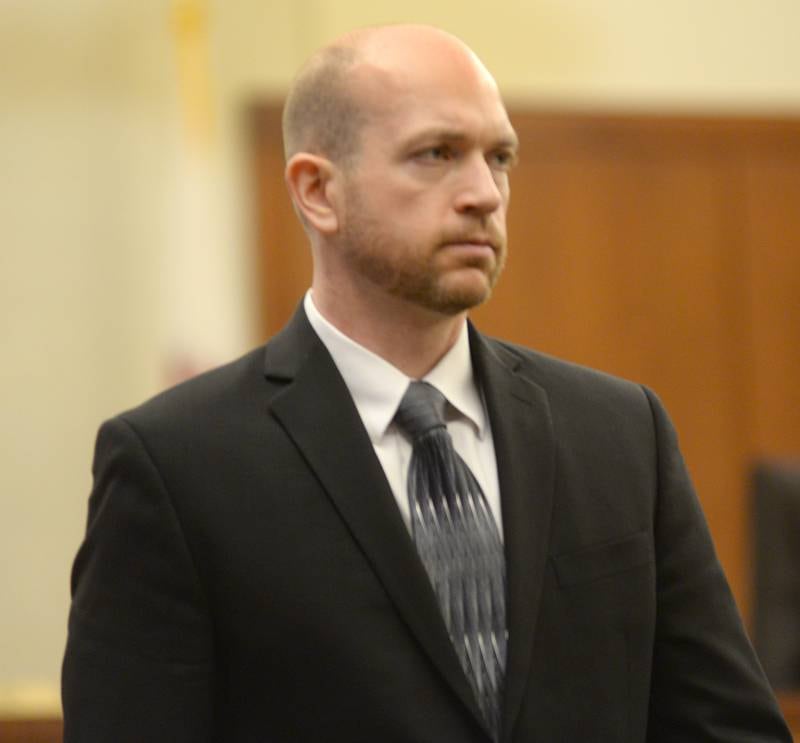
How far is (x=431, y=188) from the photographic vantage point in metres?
1.68

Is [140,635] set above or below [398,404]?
below

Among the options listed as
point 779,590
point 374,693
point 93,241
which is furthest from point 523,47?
point 374,693

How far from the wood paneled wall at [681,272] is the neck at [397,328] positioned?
3.38 meters

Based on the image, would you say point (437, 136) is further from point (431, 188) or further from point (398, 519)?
point (398, 519)

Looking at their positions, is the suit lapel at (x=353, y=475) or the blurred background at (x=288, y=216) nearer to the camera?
the suit lapel at (x=353, y=475)

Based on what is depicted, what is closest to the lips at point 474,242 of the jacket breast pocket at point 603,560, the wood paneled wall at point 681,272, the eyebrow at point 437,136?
the eyebrow at point 437,136

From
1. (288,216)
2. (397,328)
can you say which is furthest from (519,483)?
(288,216)

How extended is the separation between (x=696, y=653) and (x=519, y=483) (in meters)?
0.31

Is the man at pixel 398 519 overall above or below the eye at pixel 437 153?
below

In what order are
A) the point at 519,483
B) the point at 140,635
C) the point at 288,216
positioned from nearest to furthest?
1. the point at 140,635
2. the point at 519,483
3. the point at 288,216

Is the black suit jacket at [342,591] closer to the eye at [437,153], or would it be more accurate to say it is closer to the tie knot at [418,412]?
the tie knot at [418,412]

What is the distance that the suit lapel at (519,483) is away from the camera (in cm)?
163

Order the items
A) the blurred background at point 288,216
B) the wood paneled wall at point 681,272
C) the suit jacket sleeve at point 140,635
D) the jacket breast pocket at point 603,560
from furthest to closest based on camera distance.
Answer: the wood paneled wall at point 681,272
the blurred background at point 288,216
the jacket breast pocket at point 603,560
the suit jacket sleeve at point 140,635

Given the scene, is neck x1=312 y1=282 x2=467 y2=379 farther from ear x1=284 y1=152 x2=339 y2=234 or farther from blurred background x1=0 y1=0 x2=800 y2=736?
blurred background x1=0 y1=0 x2=800 y2=736
